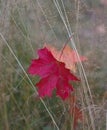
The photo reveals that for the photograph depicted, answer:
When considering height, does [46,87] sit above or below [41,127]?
above

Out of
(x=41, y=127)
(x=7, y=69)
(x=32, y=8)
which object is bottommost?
(x=41, y=127)

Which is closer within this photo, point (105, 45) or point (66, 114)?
point (66, 114)

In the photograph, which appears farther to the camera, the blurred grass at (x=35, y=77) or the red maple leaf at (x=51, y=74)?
the blurred grass at (x=35, y=77)

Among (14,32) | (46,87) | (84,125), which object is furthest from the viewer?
(14,32)

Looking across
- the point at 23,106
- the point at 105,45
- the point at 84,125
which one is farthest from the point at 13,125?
the point at 105,45

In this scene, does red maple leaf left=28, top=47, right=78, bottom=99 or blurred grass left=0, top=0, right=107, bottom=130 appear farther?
blurred grass left=0, top=0, right=107, bottom=130

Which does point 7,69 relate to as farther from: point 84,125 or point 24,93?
point 84,125

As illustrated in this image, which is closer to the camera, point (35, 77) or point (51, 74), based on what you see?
point (51, 74)

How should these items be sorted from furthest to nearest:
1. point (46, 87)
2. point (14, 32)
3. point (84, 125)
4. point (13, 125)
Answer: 1. point (14, 32)
2. point (13, 125)
3. point (84, 125)
4. point (46, 87)
